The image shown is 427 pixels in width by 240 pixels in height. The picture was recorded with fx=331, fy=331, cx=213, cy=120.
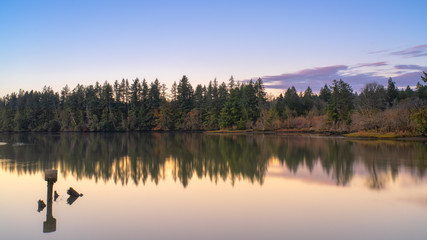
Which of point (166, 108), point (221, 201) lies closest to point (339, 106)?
point (166, 108)

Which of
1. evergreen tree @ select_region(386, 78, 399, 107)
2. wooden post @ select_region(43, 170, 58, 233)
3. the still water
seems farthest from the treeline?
wooden post @ select_region(43, 170, 58, 233)

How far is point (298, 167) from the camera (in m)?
20.5

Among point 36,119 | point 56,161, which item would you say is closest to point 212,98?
point 36,119

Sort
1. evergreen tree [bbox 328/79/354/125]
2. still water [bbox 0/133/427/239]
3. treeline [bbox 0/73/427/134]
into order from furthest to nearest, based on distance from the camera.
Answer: treeline [bbox 0/73/427/134] < evergreen tree [bbox 328/79/354/125] < still water [bbox 0/133/427/239]

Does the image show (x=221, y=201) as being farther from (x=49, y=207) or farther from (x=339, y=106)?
(x=339, y=106)

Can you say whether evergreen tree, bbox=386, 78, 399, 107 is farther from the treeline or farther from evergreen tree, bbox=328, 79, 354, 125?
evergreen tree, bbox=328, 79, 354, 125

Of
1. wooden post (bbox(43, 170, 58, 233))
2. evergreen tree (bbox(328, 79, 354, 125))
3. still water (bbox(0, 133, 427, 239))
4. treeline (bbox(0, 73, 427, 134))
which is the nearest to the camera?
still water (bbox(0, 133, 427, 239))

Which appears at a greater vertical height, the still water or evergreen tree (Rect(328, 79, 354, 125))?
evergreen tree (Rect(328, 79, 354, 125))

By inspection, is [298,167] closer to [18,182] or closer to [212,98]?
[18,182]

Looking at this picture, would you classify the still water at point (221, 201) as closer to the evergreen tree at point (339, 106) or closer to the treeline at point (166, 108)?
the evergreen tree at point (339, 106)

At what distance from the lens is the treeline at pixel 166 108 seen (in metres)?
71.5

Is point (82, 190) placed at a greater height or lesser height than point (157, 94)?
lesser

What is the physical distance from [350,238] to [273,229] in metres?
2.00

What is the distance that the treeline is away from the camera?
7153 cm
